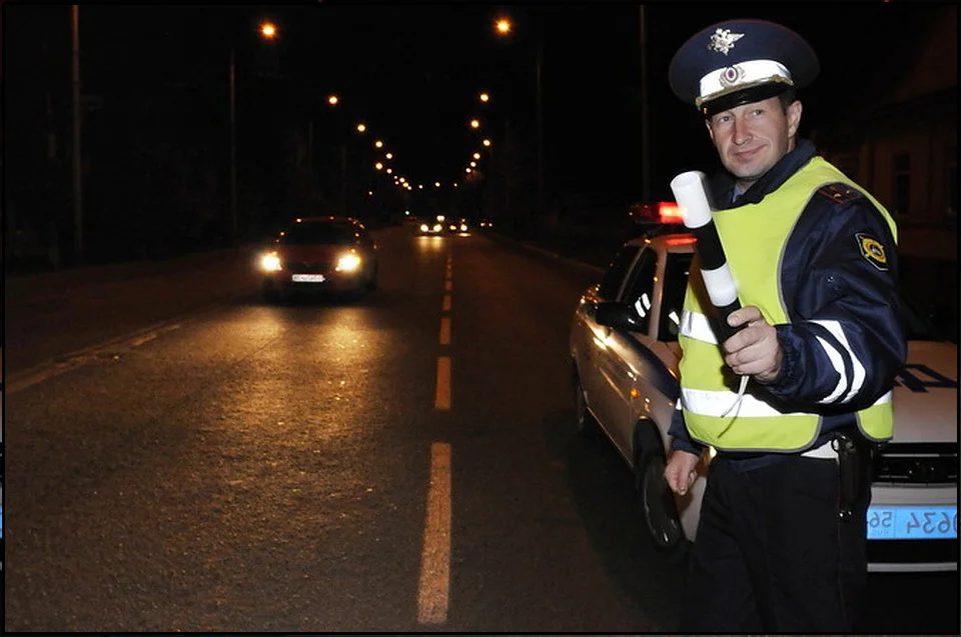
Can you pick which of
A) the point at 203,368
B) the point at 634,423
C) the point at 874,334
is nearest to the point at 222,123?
the point at 203,368

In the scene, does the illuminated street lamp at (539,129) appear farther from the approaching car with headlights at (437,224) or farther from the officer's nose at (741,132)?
the officer's nose at (741,132)

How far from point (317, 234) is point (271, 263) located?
153 centimetres

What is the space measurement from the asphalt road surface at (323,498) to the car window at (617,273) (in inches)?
45.4

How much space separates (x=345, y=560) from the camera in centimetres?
539

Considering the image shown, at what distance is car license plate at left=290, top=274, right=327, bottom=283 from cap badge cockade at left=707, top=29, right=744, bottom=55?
17712 millimetres

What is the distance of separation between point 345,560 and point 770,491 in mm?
3093

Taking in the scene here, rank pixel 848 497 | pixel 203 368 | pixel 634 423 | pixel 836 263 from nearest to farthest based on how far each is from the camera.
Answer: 1. pixel 836 263
2. pixel 848 497
3. pixel 634 423
4. pixel 203 368

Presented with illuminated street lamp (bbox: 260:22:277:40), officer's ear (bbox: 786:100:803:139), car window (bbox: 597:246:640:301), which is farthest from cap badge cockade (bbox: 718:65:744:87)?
illuminated street lamp (bbox: 260:22:277:40)

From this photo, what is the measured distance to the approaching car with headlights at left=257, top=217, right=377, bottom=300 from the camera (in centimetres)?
2022

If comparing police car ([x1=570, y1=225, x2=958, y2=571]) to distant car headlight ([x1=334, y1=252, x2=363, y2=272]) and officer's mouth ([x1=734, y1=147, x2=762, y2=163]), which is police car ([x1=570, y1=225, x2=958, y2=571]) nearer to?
officer's mouth ([x1=734, y1=147, x2=762, y2=163])

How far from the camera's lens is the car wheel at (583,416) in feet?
26.5

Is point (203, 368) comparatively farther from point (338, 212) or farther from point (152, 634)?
point (338, 212)

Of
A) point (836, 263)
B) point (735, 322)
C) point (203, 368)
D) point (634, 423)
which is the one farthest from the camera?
point (203, 368)

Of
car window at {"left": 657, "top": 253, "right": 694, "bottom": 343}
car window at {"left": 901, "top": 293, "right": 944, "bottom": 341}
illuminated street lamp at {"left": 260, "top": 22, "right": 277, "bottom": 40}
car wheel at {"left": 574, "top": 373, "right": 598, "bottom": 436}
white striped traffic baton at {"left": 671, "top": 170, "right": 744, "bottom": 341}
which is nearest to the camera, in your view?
white striped traffic baton at {"left": 671, "top": 170, "right": 744, "bottom": 341}
